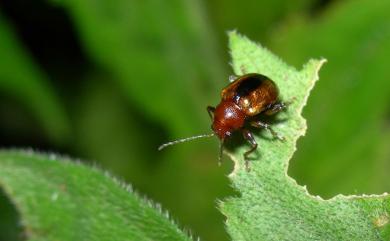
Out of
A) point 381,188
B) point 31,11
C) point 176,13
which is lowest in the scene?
point 381,188

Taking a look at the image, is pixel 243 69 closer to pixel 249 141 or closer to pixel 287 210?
pixel 249 141

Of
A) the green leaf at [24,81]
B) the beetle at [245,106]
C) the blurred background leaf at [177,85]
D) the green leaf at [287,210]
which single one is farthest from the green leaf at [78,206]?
the blurred background leaf at [177,85]

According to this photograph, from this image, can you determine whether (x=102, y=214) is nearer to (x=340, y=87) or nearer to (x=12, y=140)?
(x=340, y=87)

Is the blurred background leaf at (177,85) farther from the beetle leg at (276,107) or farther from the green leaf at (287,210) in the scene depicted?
the green leaf at (287,210)

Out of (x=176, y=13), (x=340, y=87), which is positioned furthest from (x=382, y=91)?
(x=176, y=13)

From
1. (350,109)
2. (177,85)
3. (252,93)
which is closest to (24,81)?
(177,85)

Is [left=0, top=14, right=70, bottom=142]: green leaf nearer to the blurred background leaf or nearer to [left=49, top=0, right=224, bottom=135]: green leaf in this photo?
the blurred background leaf
